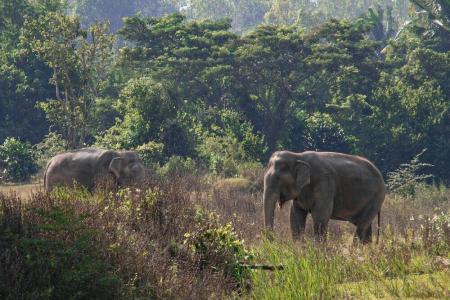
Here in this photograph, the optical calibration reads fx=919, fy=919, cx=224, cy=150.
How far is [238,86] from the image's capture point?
40.4 metres

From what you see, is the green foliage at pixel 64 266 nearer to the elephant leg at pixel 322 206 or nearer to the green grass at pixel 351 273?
the green grass at pixel 351 273

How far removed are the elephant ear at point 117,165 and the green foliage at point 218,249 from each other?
7886 millimetres

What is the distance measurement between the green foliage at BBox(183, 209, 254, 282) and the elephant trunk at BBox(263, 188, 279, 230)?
244 cm

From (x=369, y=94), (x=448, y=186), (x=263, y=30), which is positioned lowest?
(x=448, y=186)

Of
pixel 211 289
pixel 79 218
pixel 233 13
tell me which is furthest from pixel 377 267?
pixel 233 13

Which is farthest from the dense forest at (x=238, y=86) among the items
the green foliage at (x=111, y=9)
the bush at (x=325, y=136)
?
the green foliage at (x=111, y=9)

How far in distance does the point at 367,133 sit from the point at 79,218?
3062 centimetres

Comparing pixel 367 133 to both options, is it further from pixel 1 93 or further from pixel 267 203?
pixel 267 203

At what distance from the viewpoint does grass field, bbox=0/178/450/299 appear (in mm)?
8484

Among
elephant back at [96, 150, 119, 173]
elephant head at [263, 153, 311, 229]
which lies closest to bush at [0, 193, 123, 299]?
elephant head at [263, 153, 311, 229]

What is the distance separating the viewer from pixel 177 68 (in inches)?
1572

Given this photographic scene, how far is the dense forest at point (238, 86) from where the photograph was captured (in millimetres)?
33500

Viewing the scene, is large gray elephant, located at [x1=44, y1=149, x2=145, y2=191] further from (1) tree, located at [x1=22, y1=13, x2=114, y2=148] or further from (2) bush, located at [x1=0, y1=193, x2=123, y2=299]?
(1) tree, located at [x1=22, y1=13, x2=114, y2=148]

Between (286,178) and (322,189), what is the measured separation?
0.75m
